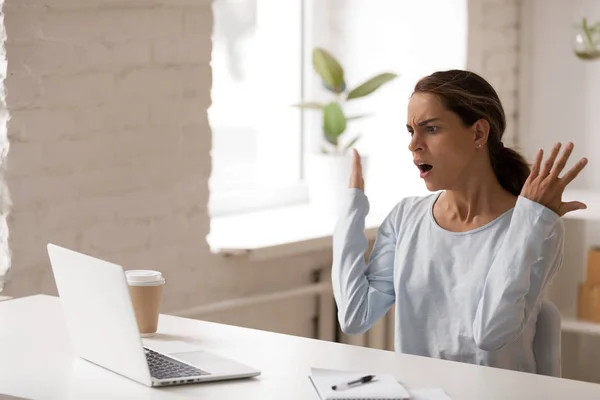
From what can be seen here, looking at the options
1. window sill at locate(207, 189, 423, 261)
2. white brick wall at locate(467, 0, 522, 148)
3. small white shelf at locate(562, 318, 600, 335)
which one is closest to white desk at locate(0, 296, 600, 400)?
window sill at locate(207, 189, 423, 261)

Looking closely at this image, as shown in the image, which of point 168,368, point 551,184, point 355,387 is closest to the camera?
point 355,387

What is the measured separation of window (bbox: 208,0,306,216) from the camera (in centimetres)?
351

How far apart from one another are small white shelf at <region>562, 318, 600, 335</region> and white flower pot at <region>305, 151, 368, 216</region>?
2.77 feet

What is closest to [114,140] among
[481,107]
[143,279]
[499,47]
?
[143,279]

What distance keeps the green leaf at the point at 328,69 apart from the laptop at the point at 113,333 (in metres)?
1.70

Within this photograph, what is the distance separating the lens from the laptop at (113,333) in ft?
5.52

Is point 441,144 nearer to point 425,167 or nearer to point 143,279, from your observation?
point 425,167

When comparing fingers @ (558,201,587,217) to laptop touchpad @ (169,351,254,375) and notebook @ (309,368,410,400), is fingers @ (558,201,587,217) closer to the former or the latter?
notebook @ (309,368,410,400)

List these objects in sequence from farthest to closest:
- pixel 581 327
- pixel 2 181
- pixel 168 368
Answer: pixel 581 327 < pixel 2 181 < pixel 168 368

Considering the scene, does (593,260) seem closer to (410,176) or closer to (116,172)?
(410,176)

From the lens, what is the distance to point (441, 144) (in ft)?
7.12

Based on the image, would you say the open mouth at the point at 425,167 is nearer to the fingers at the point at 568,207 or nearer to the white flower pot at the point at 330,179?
the fingers at the point at 568,207

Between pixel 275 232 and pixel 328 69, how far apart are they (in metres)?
0.56

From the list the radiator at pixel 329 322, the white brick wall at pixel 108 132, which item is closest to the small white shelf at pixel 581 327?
the radiator at pixel 329 322
